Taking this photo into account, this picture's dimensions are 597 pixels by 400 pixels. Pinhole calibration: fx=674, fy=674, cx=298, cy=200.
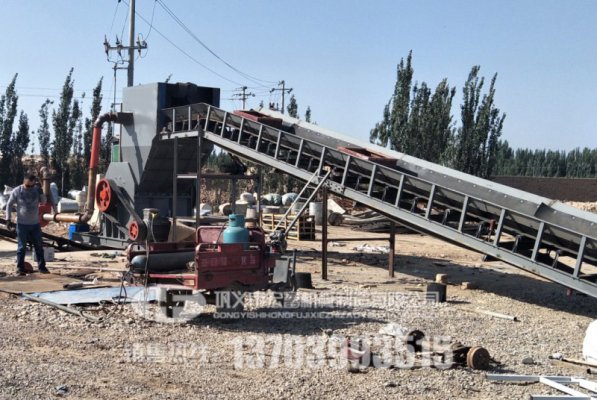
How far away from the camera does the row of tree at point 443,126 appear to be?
3456 cm

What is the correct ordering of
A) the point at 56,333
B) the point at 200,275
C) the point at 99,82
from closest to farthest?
the point at 56,333 < the point at 200,275 < the point at 99,82

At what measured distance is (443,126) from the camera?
3591 cm

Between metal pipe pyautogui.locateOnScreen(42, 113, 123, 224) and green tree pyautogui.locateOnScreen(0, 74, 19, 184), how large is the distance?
23.8 meters

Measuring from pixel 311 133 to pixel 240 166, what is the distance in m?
2.00

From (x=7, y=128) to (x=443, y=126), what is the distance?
→ 2440 cm

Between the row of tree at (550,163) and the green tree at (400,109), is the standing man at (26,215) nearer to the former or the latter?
the green tree at (400,109)

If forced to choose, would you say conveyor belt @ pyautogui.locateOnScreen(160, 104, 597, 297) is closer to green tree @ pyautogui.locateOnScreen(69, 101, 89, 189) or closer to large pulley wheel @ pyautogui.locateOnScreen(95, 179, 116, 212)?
large pulley wheel @ pyautogui.locateOnScreen(95, 179, 116, 212)

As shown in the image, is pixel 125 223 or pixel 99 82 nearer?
pixel 125 223

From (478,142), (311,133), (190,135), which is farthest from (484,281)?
(478,142)

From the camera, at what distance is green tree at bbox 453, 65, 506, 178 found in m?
34.4

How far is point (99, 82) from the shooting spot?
38.6 metres

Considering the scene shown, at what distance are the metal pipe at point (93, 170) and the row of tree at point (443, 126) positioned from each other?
72.7 ft

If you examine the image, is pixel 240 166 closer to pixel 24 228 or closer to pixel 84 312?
pixel 24 228

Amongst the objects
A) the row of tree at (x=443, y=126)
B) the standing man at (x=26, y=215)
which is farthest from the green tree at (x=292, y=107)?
the standing man at (x=26, y=215)
